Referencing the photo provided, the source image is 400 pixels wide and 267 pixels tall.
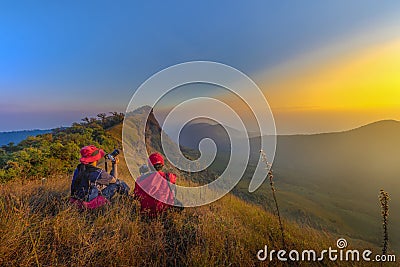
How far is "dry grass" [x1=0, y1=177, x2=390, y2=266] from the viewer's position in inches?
107

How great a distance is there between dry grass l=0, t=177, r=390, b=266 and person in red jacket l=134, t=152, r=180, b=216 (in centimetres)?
19

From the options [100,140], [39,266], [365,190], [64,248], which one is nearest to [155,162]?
[64,248]

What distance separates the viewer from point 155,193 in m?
4.42

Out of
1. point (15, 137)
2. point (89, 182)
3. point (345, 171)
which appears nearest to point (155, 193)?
point (89, 182)

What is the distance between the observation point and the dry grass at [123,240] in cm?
271

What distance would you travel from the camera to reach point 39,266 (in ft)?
8.21

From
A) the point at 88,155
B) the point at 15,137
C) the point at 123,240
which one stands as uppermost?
the point at 15,137

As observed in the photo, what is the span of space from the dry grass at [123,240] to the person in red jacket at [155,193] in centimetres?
19

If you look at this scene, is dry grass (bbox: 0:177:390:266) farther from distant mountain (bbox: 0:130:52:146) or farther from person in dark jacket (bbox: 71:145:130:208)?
distant mountain (bbox: 0:130:52:146)

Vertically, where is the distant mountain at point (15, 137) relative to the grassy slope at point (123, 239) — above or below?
above

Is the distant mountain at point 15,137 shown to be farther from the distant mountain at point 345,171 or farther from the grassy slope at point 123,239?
the distant mountain at point 345,171

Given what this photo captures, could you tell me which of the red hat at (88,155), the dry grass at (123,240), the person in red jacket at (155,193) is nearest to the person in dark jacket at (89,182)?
the red hat at (88,155)

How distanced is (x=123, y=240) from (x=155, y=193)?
127cm

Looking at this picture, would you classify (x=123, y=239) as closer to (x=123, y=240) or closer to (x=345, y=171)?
(x=123, y=240)
